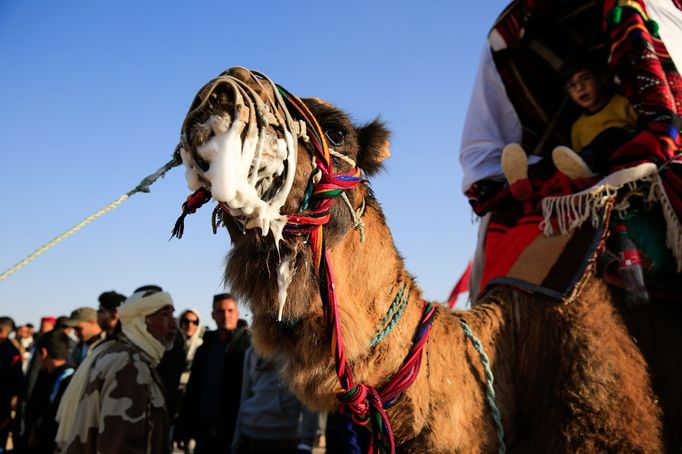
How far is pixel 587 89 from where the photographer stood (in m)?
4.13

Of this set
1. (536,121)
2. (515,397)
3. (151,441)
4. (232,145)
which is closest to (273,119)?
(232,145)

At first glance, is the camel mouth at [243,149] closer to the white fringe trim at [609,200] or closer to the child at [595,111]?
the white fringe trim at [609,200]

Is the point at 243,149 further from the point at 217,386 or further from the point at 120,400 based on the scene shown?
the point at 217,386

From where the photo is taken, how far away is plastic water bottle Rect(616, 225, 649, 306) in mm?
3150

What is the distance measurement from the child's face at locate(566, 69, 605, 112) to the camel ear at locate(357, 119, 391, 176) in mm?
2007

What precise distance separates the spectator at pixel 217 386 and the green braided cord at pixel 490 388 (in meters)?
3.47

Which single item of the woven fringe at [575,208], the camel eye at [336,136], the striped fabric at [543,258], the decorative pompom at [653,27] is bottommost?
the striped fabric at [543,258]

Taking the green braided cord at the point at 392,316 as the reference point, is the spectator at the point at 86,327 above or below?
above

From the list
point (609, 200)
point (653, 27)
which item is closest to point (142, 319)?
point (609, 200)

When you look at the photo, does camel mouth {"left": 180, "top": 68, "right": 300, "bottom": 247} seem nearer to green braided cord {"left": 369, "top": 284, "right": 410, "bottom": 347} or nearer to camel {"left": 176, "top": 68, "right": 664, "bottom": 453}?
camel {"left": 176, "top": 68, "right": 664, "bottom": 453}

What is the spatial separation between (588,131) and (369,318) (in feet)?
8.20

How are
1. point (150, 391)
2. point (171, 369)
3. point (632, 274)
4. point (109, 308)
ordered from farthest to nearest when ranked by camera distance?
1. point (109, 308)
2. point (171, 369)
3. point (150, 391)
4. point (632, 274)

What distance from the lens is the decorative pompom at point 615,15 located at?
394 centimetres

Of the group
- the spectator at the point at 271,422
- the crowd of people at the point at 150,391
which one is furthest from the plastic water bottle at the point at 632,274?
the spectator at the point at 271,422
